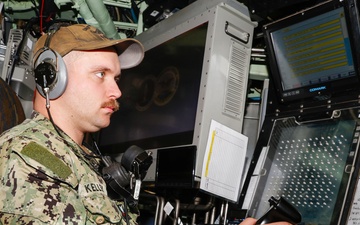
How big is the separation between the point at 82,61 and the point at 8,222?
89cm

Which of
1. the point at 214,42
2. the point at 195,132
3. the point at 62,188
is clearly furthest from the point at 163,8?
the point at 62,188

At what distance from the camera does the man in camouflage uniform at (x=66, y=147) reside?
1934 millimetres

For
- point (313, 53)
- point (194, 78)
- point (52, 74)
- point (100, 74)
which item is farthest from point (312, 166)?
point (52, 74)

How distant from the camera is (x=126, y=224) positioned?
2344mm

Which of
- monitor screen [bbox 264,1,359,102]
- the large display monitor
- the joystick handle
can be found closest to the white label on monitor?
the large display monitor

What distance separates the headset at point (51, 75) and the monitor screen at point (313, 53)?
1.50 metres

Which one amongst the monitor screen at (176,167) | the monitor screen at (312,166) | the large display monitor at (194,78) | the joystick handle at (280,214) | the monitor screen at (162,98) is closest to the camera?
the joystick handle at (280,214)

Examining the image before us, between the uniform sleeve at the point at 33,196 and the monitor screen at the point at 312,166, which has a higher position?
the monitor screen at the point at 312,166

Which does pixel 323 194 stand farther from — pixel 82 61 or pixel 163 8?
pixel 163 8

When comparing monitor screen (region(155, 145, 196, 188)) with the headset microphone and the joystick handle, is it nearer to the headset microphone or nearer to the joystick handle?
the headset microphone

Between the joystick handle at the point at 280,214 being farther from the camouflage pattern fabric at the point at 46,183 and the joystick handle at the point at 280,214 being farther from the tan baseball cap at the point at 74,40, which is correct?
the tan baseball cap at the point at 74,40

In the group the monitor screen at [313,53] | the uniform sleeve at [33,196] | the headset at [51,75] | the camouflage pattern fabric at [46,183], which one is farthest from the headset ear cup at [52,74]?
the monitor screen at [313,53]

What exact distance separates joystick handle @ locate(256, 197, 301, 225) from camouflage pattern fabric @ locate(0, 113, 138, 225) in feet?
2.16

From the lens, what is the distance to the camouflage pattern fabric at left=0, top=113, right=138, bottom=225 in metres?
1.91
